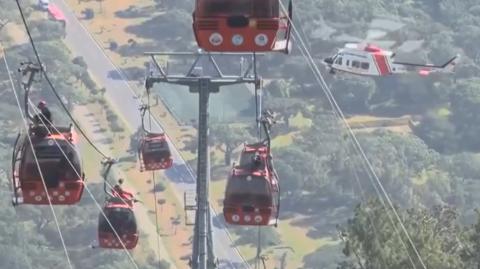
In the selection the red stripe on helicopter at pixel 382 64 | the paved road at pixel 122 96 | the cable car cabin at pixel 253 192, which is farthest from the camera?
the paved road at pixel 122 96

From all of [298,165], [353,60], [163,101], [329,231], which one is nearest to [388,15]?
[163,101]

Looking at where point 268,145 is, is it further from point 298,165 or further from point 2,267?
point 298,165

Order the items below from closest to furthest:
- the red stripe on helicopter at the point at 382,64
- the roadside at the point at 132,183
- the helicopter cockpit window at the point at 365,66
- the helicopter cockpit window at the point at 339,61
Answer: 1. the helicopter cockpit window at the point at 365,66
2. the helicopter cockpit window at the point at 339,61
3. the red stripe on helicopter at the point at 382,64
4. the roadside at the point at 132,183

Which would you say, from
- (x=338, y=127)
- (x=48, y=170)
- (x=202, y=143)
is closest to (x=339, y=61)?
(x=48, y=170)

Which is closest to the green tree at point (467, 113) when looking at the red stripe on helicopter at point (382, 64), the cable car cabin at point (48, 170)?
the red stripe on helicopter at point (382, 64)

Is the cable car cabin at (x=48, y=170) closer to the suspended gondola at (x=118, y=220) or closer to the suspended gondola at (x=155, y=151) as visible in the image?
the suspended gondola at (x=118, y=220)

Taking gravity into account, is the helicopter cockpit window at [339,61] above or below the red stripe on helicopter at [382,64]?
above
